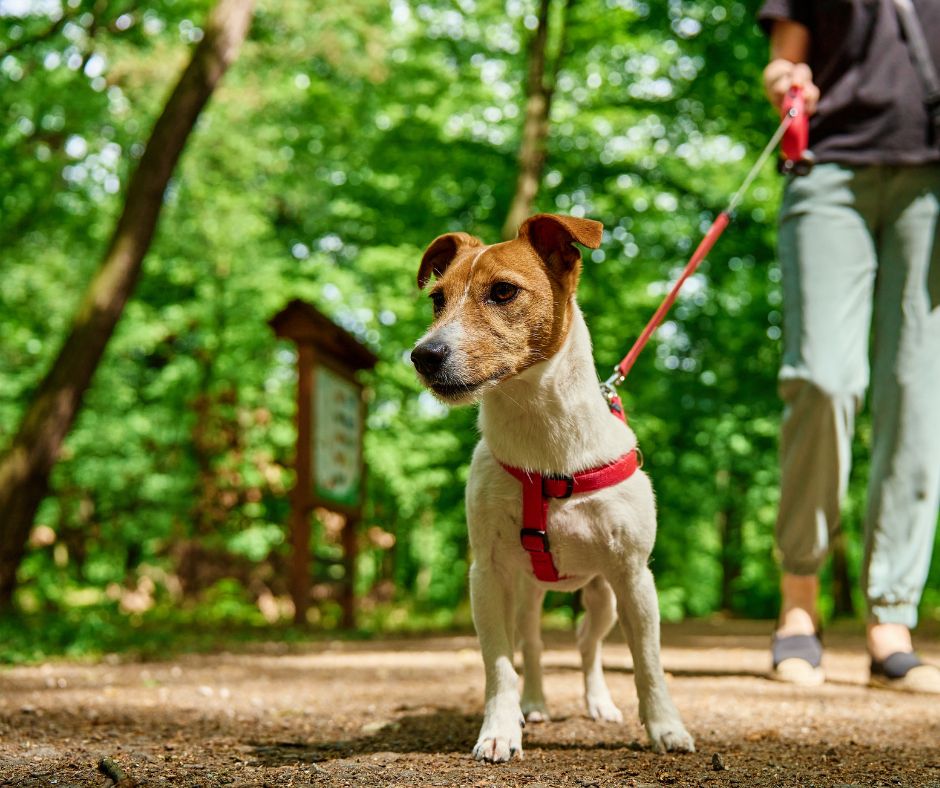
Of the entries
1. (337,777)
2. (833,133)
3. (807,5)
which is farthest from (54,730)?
(807,5)

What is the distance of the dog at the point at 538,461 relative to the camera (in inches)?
112

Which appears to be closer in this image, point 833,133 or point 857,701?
point 857,701

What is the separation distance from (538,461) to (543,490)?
0.27ft

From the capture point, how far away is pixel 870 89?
4215 mm

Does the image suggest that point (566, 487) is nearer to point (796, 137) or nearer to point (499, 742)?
point (499, 742)

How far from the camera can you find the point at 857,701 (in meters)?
3.81

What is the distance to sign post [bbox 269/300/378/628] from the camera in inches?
361

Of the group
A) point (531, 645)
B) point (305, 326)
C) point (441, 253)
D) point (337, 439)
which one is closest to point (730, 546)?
point (337, 439)

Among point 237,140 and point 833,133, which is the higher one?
point 237,140

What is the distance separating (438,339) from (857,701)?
226cm

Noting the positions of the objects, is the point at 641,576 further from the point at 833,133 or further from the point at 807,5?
the point at 807,5

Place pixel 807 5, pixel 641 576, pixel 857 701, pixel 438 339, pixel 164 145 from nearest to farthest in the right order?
pixel 438 339 < pixel 641 576 < pixel 857 701 < pixel 807 5 < pixel 164 145

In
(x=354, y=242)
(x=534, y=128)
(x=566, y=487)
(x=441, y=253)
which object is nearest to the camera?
(x=566, y=487)

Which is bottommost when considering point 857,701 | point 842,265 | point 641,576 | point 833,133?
point 857,701
